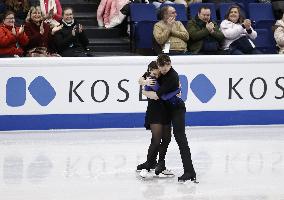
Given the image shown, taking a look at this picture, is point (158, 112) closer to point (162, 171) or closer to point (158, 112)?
point (158, 112)

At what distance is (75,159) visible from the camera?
31.0 feet

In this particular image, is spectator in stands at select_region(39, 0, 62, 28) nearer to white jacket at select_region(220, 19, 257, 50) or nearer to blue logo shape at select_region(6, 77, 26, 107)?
blue logo shape at select_region(6, 77, 26, 107)

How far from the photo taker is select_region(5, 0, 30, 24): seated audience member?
41.1 ft

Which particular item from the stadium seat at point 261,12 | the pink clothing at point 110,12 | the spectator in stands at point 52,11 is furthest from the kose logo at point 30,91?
the stadium seat at point 261,12

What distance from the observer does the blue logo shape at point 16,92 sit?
432 inches

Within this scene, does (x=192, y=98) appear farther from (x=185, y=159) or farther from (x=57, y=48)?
(x=185, y=159)

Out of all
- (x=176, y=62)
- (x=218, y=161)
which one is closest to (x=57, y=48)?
(x=176, y=62)

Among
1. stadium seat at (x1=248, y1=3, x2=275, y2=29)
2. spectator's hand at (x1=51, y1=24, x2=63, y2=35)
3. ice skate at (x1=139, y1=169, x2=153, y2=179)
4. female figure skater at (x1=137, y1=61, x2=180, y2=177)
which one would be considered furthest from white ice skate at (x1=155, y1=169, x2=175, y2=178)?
stadium seat at (x1=248, y1=3, x2=275, y2=29)

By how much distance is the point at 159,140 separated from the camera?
8.55m

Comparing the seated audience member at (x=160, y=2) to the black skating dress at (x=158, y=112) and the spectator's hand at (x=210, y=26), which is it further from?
the black skating dress at (x=158, y=112)

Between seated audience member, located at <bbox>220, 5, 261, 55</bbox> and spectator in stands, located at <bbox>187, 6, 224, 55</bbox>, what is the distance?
143 mm

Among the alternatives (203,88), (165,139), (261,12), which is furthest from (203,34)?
(165,139)

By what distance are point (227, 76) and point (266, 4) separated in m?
2.72

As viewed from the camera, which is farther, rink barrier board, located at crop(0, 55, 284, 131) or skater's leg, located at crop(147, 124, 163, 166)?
rink barrier board, located at crop(0, 55, 284, 131)
